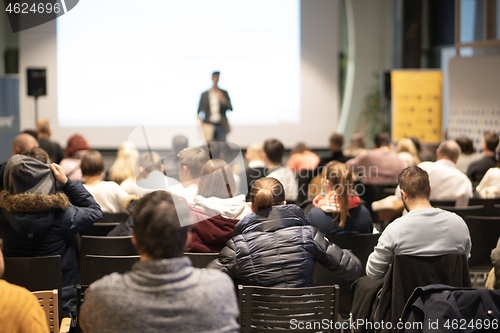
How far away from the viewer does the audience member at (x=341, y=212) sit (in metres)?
2.84

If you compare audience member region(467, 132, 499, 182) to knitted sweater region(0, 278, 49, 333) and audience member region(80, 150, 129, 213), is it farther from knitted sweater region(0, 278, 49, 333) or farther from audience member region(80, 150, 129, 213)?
knitted sweater region(0, 278, 49, 333)

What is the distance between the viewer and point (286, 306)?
78.5 inches

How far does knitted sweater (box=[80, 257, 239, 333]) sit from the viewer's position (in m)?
1.25

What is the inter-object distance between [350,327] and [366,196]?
2528mm

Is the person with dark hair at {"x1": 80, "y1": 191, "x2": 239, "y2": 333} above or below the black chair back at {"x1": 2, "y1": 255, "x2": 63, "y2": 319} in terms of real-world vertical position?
above

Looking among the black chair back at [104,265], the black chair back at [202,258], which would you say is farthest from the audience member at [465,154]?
the black chair back at [104,265]

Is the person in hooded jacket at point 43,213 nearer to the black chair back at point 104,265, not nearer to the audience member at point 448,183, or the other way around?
the black chair back at point 104,265

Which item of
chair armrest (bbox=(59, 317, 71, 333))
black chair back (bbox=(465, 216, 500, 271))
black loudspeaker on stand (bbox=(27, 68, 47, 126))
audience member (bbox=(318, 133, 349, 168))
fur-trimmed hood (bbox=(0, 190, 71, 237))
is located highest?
black loudspeaker on stand (bbox=(27, 68, 47, 126))

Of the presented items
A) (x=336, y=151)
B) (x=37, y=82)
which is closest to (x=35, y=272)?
(x=336, y=151)

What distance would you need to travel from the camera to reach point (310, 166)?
5457mm

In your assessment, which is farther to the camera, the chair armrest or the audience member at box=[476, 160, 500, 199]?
the audience member at box=[476, 160, 500, 199]

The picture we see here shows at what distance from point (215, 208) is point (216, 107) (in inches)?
184

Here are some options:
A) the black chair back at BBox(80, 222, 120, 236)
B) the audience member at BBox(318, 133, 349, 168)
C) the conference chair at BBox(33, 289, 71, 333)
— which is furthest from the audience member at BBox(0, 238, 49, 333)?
the audience member at BBox(318, 133, 349, 168)

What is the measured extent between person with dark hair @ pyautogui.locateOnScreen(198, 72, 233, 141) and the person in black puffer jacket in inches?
194
